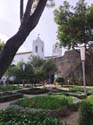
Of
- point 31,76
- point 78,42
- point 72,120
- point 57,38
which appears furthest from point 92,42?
point 72,120

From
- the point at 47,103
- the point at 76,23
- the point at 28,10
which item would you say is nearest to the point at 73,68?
the point at 76,23

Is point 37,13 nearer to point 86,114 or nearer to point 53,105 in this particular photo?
point 86,114

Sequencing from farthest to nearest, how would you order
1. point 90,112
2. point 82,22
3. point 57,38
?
point 57,38
point 82,22
point 90,112

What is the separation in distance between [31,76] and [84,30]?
9479 mm

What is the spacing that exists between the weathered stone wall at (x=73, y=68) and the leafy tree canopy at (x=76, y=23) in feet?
10.8

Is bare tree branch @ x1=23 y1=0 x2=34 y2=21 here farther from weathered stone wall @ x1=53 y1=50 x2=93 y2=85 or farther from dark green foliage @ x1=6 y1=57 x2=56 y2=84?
weathered stone wall @ x1=53 y1=50 x2=93 y2=85

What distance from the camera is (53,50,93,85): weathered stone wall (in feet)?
123

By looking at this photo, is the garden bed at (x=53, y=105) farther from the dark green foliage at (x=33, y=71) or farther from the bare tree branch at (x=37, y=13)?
the dark green foliage at (x=33, y=71)

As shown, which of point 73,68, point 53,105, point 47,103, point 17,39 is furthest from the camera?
point 73,68

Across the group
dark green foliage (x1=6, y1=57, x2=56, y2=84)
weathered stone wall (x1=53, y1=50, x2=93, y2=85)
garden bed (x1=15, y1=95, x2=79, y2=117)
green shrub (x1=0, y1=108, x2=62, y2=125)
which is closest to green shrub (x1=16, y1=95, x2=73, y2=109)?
garden bed (x1=15, y1=95, x2=79, y2=117)

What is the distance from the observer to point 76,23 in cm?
3359

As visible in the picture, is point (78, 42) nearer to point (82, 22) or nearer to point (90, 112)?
point (82, 22)

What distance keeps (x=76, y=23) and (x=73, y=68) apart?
710cm

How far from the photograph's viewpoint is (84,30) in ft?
113
